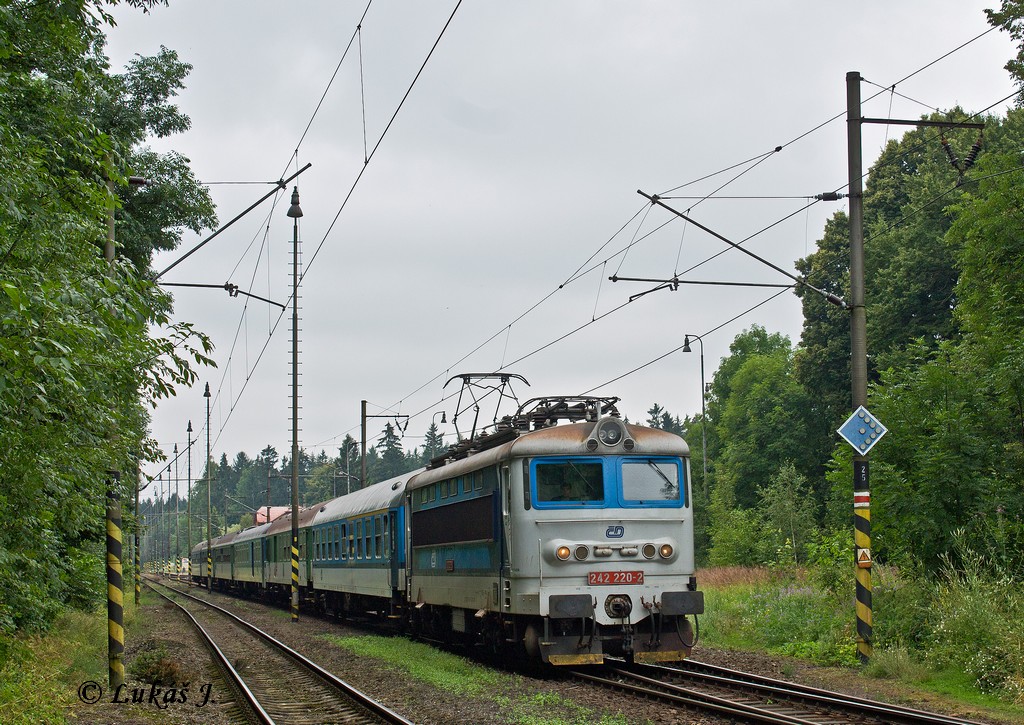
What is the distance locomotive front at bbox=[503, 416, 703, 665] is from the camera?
46.5ft

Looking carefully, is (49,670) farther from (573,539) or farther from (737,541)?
(737,541)

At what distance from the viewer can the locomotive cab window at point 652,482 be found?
49.1 feet

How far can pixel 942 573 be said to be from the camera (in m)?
15.5

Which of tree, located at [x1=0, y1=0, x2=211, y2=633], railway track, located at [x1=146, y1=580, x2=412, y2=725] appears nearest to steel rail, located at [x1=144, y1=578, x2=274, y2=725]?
railway track, located at [x1=146, y1=580, x2=412, y2=725]

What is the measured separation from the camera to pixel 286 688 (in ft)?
49.7

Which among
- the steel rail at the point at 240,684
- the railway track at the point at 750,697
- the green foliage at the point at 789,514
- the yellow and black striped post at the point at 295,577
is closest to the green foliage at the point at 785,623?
the railway track at the point at 750,697

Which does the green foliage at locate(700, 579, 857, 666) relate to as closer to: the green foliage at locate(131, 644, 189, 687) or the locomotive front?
the locomotive front

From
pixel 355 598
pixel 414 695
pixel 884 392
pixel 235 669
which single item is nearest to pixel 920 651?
pixel 884 392

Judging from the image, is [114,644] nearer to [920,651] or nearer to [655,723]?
[655,723]

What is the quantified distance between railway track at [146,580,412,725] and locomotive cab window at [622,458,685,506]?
14.4ft

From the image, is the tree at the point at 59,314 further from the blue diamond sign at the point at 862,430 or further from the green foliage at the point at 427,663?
the blue diamond sign at the point at 862,430

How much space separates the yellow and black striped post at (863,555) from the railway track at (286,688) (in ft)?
21.1

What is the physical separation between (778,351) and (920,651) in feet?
212

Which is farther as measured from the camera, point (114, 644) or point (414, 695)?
point (114, 644)
